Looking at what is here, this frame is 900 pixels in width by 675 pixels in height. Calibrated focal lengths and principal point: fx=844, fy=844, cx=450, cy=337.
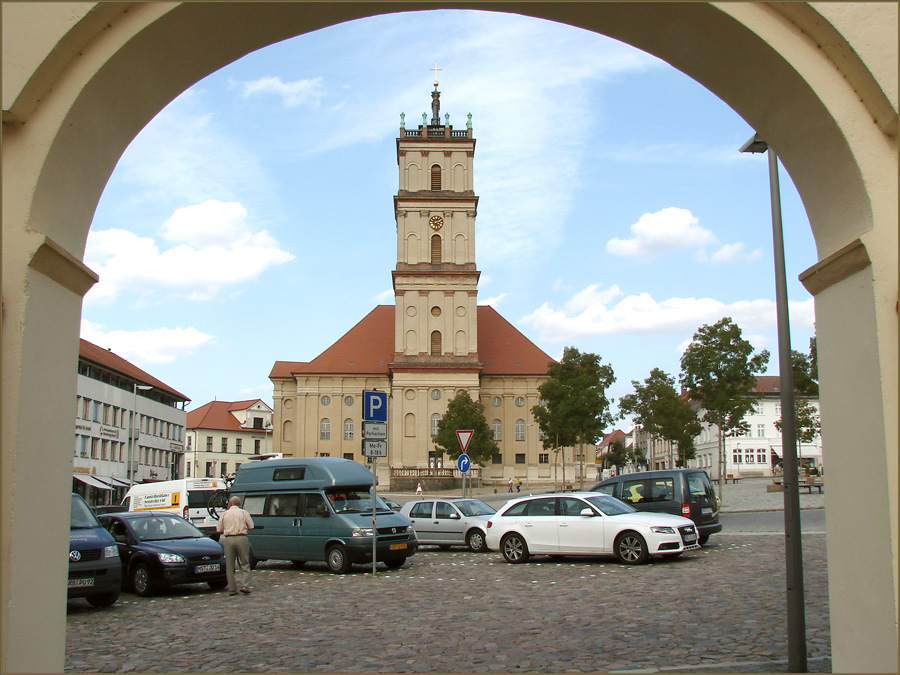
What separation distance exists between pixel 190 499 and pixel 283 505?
9424 millimetres

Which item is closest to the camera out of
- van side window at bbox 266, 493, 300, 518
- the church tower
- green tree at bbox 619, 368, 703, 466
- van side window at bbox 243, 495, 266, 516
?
van side window at bbox 266, 493, 300, 518

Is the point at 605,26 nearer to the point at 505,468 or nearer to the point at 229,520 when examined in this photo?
the point at 229,520

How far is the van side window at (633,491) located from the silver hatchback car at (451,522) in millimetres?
3736

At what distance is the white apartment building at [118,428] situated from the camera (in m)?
57.2

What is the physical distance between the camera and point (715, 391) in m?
37.1

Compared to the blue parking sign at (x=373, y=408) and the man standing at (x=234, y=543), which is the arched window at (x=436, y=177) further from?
the man standing at (x=234, y=543)

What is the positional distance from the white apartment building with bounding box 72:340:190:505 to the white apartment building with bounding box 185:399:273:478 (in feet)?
89.7

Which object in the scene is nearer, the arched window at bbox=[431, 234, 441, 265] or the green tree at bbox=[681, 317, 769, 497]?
the green tree at bbox=[681, 317, 769, 497]

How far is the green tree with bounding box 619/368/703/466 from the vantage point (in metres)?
48.3

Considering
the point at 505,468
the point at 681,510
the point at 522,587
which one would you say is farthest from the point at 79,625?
the point at 505,468

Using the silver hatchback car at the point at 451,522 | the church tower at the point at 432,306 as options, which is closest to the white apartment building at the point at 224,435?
the church tower at the point at 432,306

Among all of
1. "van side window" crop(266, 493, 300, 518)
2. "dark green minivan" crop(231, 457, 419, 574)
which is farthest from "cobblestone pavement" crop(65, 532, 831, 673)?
"van side window" crop(266, 493, 300, 518)

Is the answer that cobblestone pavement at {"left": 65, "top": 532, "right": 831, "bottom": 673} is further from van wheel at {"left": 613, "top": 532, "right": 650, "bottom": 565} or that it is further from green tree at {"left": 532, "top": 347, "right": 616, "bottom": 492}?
green tree at {"left": 532, "top": 347, "right": 616, "bottom": 492}

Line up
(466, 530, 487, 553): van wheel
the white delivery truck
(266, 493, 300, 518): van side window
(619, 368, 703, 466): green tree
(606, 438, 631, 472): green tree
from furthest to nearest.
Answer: (606, 438, 631, 472): green tree → (619, 368, 703, 466): green tree → the white delivery truck → (466, 530, 487, 553): van wheel → (266, 493, 300, 518): van side window
